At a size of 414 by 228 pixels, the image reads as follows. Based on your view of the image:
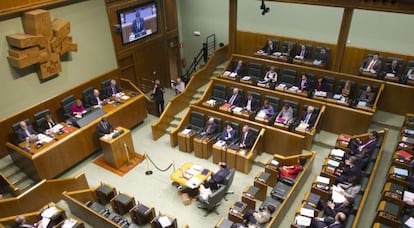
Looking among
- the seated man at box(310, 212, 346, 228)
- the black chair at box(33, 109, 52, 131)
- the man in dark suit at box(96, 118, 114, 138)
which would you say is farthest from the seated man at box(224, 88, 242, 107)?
the black chair at box(33, 109, 52, 131)

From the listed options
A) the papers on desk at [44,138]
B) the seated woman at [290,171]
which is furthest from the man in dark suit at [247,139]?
the papers on desk at [44,138]

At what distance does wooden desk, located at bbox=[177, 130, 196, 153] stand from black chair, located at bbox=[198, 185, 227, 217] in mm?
2036

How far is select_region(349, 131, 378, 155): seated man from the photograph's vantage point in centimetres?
743

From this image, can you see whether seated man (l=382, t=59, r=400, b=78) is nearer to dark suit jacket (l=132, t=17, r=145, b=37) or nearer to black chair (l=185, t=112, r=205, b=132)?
black chair (l=185, t=112, r=205, b=132)

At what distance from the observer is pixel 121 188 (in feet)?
25.6

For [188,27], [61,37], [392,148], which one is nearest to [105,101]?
[61,37]

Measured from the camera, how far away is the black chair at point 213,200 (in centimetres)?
659

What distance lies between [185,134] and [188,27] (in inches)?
277

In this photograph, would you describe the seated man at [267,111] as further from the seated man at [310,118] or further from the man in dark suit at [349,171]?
the man in dark suit at [349,171]

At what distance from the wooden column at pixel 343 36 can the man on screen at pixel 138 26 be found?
628 cm

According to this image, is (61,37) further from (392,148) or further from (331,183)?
(392,148)

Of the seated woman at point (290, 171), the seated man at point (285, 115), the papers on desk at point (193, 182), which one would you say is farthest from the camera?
the seated man at point (285, 115)

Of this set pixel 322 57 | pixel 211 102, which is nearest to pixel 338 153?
pixel 211 102

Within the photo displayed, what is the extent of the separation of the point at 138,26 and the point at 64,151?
16.3ft
